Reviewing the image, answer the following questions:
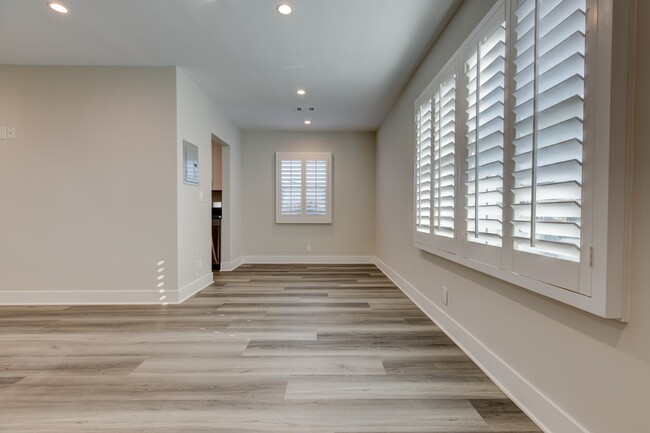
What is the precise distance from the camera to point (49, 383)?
1.76 m

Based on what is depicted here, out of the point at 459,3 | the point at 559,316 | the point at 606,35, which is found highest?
the point at 459,3

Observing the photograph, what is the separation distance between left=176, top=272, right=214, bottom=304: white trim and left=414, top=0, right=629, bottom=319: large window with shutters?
2784 millimetres

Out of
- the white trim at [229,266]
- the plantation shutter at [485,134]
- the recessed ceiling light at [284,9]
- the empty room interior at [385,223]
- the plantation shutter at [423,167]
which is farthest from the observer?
the white trim at [229,266]

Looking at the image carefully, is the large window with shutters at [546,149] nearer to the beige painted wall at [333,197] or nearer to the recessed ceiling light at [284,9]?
the recessed ceiling light at [284,9]

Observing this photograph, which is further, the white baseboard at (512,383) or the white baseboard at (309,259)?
the white baseboard at (309,259)

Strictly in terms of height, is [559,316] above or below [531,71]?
below

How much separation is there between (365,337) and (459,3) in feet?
8.29

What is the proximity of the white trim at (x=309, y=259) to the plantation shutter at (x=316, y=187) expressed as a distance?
0.86 metres

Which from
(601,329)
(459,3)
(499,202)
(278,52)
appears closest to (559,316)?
(601,329)

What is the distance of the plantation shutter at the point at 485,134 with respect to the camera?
1.67m

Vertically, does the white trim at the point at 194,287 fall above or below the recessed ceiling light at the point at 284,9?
below

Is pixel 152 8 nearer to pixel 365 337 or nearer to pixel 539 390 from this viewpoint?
pixel 365 337

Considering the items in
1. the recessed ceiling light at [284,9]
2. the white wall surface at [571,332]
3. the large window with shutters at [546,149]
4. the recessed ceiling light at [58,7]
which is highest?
the recessed ceiling light at [58,7]

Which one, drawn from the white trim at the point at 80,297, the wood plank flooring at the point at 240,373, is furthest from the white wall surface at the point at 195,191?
the wood plank flooring at the point at 240,373
